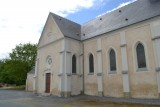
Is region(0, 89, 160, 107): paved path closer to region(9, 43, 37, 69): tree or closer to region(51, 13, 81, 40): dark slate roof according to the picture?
region(51, 13, 81, 40): dark slate roof

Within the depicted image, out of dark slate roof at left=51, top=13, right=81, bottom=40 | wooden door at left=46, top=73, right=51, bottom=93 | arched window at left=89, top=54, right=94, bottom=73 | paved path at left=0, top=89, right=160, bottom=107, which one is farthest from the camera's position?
wooden door at left=46, top=73, right=51, bottom=93

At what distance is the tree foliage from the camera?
39219mm

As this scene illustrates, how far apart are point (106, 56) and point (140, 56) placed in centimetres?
409

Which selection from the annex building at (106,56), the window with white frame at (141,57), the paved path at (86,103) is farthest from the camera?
the window with white frame at (141,57)

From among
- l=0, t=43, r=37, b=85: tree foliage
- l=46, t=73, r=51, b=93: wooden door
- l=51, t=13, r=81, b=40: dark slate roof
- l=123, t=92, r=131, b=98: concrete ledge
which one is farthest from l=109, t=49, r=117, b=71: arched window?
l=0, t=43, r=37, b=85: tree foliage

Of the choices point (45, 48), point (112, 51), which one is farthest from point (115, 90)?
point (45, 48)

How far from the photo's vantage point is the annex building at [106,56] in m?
14.6

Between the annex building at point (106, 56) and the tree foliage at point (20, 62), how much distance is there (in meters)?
18.6

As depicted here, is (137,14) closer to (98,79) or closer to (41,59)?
(98,79)

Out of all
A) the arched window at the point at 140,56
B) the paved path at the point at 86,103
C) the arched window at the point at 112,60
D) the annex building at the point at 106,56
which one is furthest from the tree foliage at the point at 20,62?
the arched window at the point at 140,56

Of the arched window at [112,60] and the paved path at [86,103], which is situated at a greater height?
the arched window at [112,60]

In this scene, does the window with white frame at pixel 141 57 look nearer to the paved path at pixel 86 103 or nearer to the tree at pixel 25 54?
the paved path at pixel 86 103

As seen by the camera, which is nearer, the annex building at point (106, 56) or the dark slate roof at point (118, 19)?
the annex building at point (106, 56)

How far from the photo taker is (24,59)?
4409 centimetres
